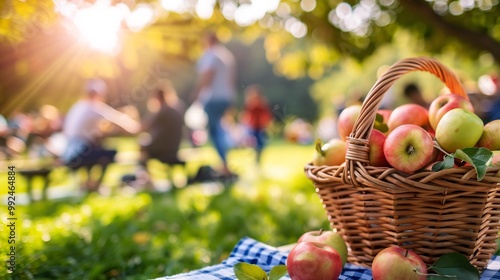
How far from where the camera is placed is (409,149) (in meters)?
1.67

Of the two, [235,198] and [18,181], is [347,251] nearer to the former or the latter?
[235,198]

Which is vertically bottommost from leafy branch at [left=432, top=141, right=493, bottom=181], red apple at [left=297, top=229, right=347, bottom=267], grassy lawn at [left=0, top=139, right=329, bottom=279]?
grassy lawn at [left=0, top=139, right=329, bottom=279]

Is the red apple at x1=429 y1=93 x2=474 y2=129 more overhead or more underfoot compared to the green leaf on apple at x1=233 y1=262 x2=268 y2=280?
more overhead

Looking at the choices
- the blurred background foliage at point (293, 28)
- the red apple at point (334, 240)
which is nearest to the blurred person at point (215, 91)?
the blurred background foliage at point (293, 28)

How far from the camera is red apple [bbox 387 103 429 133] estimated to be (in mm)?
2023

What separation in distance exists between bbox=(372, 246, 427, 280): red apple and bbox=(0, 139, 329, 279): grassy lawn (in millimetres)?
1410

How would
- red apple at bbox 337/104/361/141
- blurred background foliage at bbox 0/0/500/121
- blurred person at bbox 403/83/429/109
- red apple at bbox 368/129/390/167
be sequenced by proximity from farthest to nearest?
blurred person at bbox 403/83/429/109 → blurred background foliage at bbox 0/0/500/121 → red apple at bbox 337/104/361/141 → red apple at bbox 368/129/390/167

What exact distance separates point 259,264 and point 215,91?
5108 millimetres

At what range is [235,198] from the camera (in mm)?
5387

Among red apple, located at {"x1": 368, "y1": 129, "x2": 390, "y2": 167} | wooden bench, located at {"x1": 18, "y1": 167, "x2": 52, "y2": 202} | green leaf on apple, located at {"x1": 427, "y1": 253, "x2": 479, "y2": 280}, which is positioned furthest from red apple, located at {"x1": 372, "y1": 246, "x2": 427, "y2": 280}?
wooden bench, located at {"x1": 18, "y1": 167, "x2": 52, "y2": 202}

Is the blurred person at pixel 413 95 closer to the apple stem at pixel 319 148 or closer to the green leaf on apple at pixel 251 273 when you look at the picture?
the apple stem at pixel 319 148

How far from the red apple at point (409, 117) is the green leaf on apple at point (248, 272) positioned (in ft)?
2.55

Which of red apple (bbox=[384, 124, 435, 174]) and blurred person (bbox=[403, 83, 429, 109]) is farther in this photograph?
blurred person (bbox=[403, 83, 429, 109])

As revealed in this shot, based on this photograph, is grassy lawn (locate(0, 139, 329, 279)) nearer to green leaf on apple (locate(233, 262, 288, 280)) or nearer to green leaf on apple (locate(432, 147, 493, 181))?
green leaf on apple (locate(233, 262, 288, 280))
